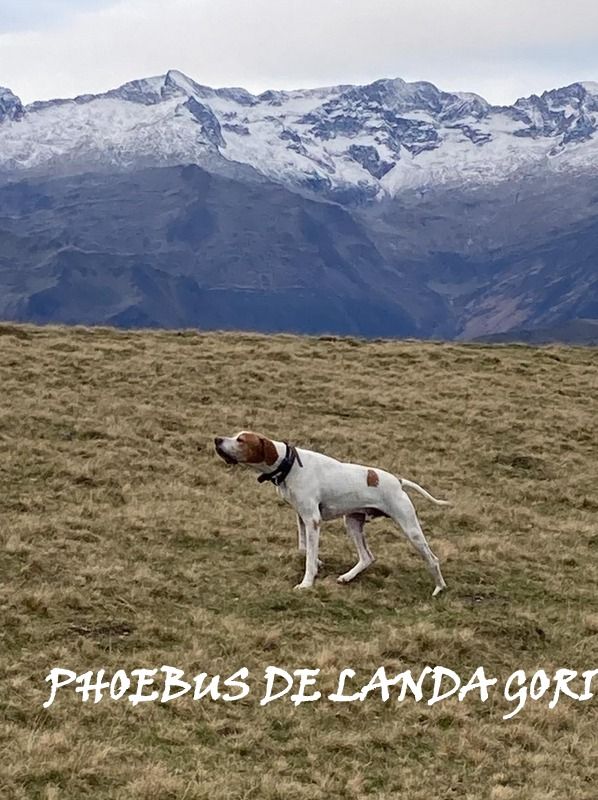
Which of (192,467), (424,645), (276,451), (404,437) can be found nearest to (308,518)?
(276,451)

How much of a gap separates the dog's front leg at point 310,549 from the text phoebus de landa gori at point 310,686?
2253 millimetres

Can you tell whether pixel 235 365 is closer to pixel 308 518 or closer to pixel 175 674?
pixel 308 518

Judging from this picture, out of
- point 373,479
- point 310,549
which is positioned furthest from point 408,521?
point 310,549

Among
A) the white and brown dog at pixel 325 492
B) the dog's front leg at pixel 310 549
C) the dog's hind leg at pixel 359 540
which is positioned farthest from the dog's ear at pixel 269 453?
the dog's hind leg at pixel 359 540

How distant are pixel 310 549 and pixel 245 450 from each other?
1450mm

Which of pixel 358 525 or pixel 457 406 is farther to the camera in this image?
pixel 457 406

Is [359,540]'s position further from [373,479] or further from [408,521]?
[373,479]

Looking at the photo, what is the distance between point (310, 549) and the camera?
1095 centimetres

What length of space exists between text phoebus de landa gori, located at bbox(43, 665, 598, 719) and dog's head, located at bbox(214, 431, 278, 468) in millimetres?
2679

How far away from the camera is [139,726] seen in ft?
24.4

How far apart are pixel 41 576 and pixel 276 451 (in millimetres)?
2943

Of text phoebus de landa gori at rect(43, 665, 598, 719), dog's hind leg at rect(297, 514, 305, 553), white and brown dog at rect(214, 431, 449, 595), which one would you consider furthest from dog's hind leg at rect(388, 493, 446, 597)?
text phoebus de landa gori at rect(43, 665, 598, 719)

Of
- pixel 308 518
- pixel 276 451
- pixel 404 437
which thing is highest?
pixel 276 451

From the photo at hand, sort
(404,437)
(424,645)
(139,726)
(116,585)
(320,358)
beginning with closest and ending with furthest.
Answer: (139,726) → (424,645) → (116,585) → (404,437) → (320,358)
